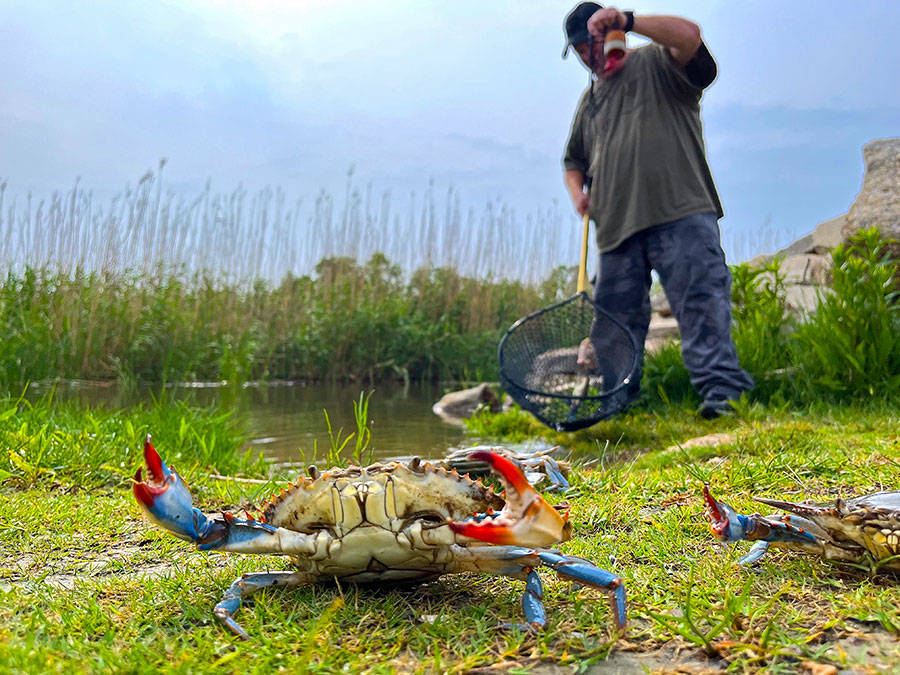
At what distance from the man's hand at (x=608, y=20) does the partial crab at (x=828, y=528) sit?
336cm

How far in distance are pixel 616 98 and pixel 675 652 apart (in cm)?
429

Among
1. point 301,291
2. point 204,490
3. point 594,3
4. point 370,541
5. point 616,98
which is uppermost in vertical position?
point 594,3

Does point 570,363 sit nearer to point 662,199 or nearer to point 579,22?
point 662,199

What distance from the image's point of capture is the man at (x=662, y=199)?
4629 millimetres

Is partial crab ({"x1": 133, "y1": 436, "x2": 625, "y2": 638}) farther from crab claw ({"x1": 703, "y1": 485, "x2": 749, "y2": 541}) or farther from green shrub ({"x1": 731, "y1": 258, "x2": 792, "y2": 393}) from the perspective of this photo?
green shrub ({"x1": 731, "y1": 258, "x2": 792, "y2": 393})

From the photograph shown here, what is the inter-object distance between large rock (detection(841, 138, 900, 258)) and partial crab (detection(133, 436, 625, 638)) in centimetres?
532

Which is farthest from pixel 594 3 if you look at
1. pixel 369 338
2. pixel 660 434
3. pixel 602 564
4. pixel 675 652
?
pixel 369 338

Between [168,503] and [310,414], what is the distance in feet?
17.4

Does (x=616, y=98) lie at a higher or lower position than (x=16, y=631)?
higher

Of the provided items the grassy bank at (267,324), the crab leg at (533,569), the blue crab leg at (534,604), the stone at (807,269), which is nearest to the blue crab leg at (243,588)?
the crab leg at (533,569)

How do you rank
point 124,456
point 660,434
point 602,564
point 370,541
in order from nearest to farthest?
point 370,541 → point 602,564 → point 124,456 → point 660,434

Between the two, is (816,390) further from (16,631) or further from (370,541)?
(16,631)

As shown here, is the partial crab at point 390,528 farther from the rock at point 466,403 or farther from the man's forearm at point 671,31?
the rock at point 466,403

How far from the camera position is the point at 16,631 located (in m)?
1.35
